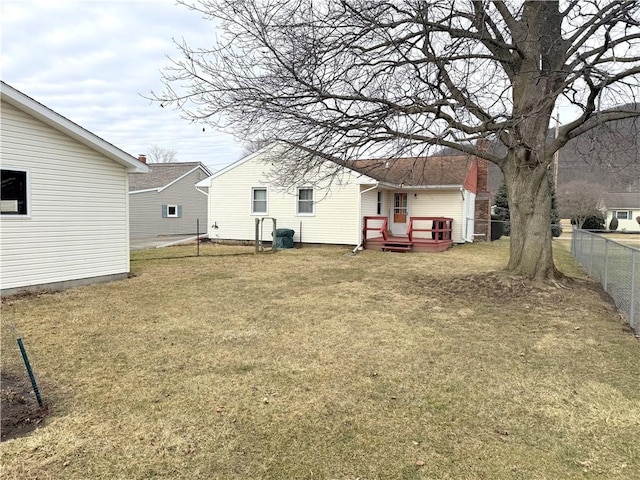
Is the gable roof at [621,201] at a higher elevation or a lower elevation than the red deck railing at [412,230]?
higher

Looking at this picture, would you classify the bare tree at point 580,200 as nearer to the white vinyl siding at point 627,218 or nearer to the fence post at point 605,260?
the white vinyl siding at point 627,218

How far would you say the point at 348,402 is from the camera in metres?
3.70

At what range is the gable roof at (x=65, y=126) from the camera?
7.35 meters

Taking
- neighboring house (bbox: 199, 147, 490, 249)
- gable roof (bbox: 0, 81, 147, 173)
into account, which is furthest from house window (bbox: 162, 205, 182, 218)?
gable roof (bbox: 0, 81, 147, 173)

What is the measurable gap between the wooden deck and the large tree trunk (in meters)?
7.01

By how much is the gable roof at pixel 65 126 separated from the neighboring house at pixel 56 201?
0.6 inches

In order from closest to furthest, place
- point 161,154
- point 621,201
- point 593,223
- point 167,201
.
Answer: point 167,201, point 593,223, point 621,201, point 161,154

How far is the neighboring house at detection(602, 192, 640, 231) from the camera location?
49.3m

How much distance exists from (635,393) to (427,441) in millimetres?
2346

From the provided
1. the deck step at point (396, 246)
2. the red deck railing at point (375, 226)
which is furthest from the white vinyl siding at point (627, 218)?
the deck step at point (396, 246)

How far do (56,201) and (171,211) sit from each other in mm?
18962

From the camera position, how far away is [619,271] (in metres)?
7.81

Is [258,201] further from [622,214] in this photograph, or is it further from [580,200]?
[622,214]

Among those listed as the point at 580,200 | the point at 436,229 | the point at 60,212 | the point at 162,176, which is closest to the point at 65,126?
the point at 60,212
